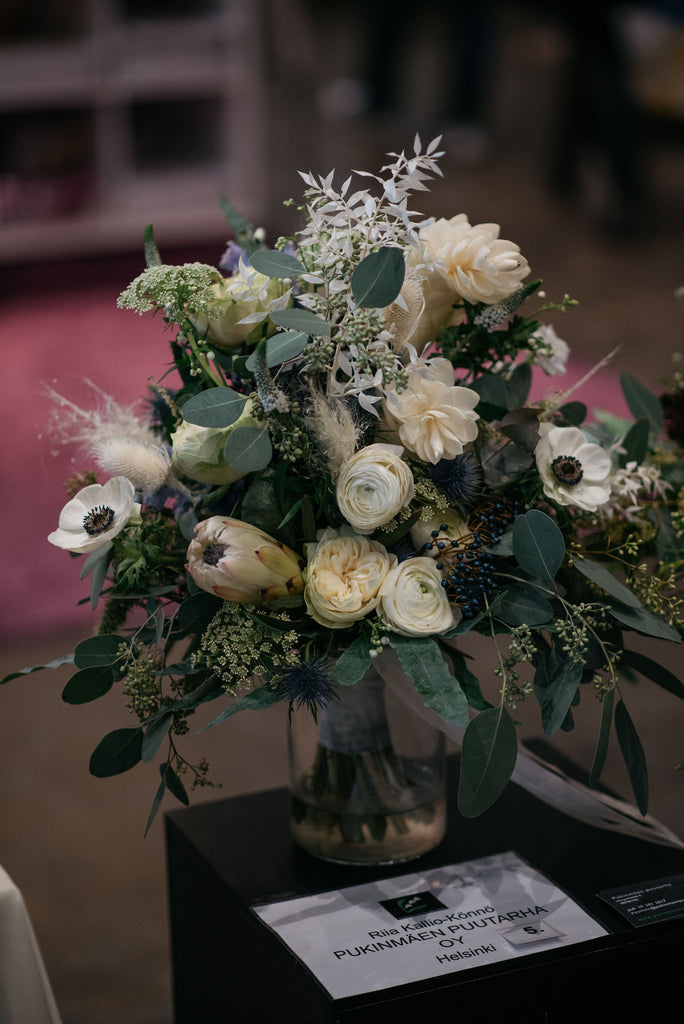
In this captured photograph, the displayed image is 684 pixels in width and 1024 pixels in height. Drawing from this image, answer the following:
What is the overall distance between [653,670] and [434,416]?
314 millimetres

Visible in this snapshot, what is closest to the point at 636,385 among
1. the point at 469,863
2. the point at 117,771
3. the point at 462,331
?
the point at 462,331

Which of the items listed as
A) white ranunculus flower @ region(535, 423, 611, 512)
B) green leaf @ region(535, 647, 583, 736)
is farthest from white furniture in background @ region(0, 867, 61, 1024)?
white ranunculus flower @ region(535, 423, 611, 512)

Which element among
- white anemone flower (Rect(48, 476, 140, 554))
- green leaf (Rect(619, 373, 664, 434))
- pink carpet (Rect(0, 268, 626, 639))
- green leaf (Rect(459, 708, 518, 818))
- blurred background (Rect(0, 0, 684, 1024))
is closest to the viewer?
green leaf (Rect(459, 708, 518, 818))

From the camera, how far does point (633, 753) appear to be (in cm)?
112

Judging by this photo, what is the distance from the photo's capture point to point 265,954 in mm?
1161

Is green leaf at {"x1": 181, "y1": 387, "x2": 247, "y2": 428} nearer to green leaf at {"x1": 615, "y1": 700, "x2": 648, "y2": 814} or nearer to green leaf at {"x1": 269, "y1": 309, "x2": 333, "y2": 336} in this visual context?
green leaf at {"x1": 269, "y1": 309, "x2": 333, "y2": 336}

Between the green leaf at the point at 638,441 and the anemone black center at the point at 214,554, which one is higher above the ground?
the green leaf at the point at 638,441

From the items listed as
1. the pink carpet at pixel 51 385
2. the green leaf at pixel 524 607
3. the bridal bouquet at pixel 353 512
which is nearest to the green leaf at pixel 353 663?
the bridal bouquet at pixel 353 512

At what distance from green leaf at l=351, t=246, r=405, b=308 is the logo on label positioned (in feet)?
1.84

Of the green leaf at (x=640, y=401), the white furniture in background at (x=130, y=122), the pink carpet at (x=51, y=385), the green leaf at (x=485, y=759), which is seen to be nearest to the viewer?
the green leaf at (x=485, y=759)

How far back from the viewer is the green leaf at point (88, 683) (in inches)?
44.4

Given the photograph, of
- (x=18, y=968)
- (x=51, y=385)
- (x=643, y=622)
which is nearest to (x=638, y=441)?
(x=643, y=622)

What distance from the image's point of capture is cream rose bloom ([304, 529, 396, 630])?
41.2 inches

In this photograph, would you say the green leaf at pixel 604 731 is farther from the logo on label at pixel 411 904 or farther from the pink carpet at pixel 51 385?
the pink carpet at pixel 51 385
